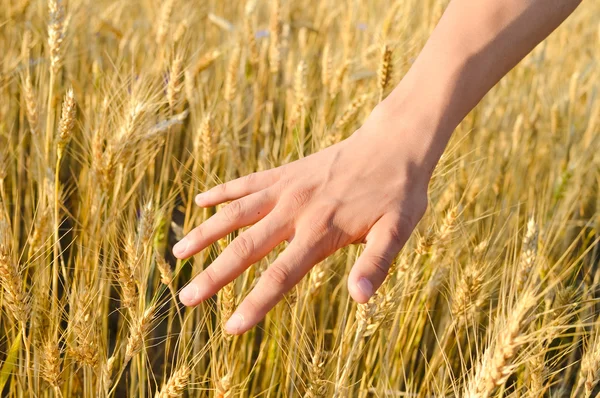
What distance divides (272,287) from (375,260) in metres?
0.14

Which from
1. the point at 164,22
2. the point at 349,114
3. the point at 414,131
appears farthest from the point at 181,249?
the point at 164,22

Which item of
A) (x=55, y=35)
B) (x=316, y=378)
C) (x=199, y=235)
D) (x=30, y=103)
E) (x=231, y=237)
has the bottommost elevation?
(x=316, y=378)

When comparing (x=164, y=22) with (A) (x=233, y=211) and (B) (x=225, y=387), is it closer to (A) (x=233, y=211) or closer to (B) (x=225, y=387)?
(A) (x=233, y=211)

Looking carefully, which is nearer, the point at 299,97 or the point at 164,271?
the point at 164,271

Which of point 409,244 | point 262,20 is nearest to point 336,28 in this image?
point 262,20

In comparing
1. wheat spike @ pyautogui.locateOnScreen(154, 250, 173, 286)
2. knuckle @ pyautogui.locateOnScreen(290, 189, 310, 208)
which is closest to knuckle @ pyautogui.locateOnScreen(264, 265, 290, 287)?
knuckle @ pyautogui.locateOnScreen(290, 189, 310, 208)

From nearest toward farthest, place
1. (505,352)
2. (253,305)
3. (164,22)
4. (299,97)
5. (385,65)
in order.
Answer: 1. (505,352)
2. (253,305)
3. (385,65)
4. (299,97)
5. (164,22)

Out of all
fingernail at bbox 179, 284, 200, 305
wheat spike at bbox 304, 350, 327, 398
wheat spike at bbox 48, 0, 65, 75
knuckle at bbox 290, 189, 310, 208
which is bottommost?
wheat spike at bbox 304, 350, 327, 398

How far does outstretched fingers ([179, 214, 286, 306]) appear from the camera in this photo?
835mm

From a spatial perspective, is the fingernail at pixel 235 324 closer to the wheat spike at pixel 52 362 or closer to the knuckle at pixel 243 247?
the knuckle at pixel 243 247

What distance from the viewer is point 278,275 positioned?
2.72 feet

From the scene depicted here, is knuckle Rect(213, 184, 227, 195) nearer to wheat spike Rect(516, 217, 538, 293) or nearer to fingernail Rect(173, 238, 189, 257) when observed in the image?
fingernail Rect(173, 238, 189, 257)

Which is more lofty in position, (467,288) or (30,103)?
(30,103)

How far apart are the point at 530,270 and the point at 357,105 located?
578 mm
